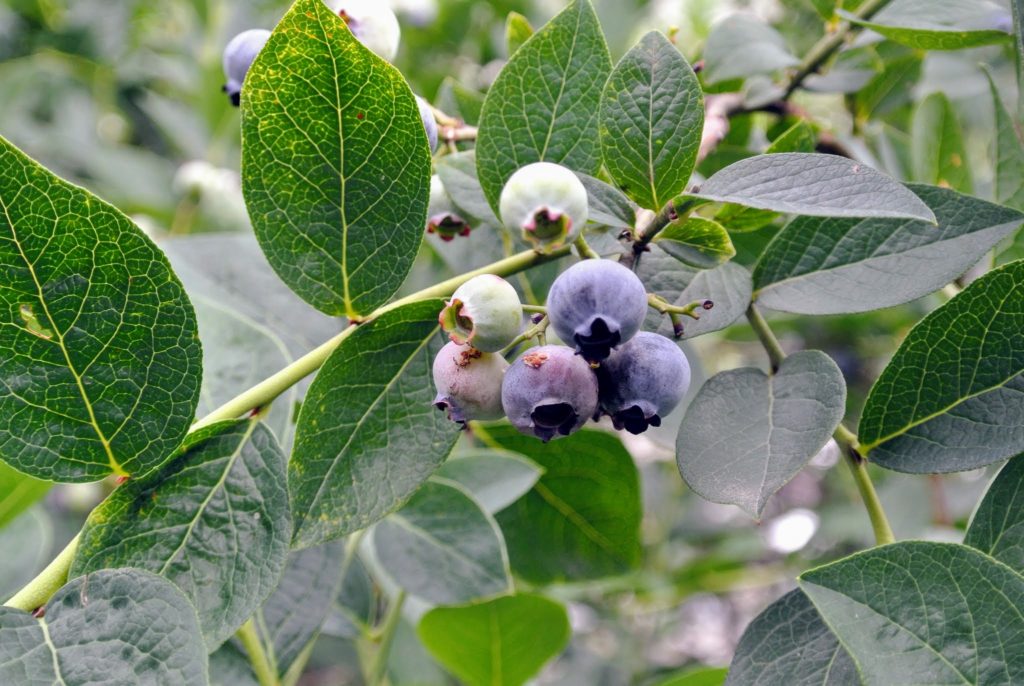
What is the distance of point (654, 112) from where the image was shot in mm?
749

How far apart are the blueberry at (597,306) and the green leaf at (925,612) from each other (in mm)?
230

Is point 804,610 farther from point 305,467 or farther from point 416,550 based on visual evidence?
point 416,550

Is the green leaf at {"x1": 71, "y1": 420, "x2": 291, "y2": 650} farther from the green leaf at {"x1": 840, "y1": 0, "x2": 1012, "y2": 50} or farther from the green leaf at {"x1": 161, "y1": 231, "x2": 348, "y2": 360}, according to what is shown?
the green leaf at {"x1": 840, "y1": 0, "x2": 1012, "y2": 50}

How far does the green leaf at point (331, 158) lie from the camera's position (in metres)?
0.73

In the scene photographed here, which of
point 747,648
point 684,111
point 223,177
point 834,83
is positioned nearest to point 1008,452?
point 747,648

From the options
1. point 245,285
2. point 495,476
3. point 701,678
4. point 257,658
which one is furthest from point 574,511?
point 245,285

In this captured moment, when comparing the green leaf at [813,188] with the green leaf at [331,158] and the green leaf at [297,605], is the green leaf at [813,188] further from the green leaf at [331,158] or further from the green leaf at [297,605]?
the green leaf at [297,605]

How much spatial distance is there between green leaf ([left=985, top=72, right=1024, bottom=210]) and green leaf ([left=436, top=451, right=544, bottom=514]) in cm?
60

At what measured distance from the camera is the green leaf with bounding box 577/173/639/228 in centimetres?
77

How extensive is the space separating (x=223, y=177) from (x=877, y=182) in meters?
1.55

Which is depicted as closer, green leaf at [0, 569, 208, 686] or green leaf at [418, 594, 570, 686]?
green leaf at [0, 569, 208, 686]

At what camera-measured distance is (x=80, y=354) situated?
737mm

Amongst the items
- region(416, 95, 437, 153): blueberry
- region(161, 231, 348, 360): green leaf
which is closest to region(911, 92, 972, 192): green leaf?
region(416, 95, 437, 153): blueberry

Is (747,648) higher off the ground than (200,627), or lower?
lower
